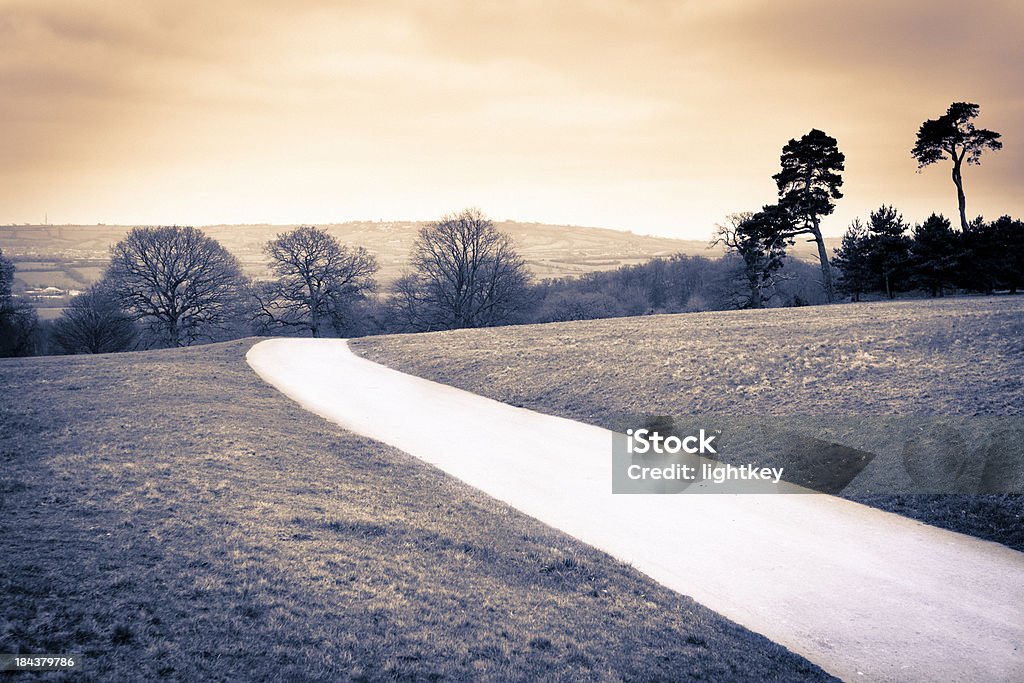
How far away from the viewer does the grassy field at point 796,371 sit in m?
11.3

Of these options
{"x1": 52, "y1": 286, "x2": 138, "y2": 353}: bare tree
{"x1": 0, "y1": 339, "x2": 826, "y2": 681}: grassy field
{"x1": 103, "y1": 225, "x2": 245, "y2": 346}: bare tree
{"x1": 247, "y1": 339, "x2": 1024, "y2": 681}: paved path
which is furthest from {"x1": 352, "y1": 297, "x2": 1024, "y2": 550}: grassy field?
{"x1": 52, "y1": 286, "x2": 138, "y2": 353}: bare tree

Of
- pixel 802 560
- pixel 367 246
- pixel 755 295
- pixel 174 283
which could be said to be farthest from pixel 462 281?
pixel 367 246

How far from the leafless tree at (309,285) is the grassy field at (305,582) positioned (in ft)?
151

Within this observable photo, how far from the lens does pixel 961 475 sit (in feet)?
30.8

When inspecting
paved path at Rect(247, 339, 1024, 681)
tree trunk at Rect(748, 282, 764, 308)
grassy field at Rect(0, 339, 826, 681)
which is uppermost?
tree trunk at Rect(748, 282, 764, 308)

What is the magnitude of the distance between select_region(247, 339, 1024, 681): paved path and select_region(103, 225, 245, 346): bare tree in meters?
43.7

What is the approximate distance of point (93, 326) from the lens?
4744 cm

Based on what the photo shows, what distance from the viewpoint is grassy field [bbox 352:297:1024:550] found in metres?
11.3

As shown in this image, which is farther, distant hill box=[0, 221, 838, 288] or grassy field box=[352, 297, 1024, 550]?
distant hill box=[0, 221, 838, 288]

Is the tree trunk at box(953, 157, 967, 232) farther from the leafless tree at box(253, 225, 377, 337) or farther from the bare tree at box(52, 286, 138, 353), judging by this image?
the bare tree at box(52, 286, 138, 353)

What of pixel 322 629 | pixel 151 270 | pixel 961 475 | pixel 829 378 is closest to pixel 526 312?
pixel 151 270

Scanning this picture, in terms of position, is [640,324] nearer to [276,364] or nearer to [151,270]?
A: [276,364]

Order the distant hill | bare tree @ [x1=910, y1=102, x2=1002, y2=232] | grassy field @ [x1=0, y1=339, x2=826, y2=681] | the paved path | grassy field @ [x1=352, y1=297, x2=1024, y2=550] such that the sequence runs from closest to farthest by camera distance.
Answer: grassy field @ [x1=0, y1=339, x2=826, y2=681]
the paved path
grassy field @ [x1=352, y1=297, x2=1024, y2=550]
bare tree @ [x1=910, y1=102, x2=1002, y2=232]
the distant hill

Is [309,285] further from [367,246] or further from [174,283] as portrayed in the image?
[367,246]
